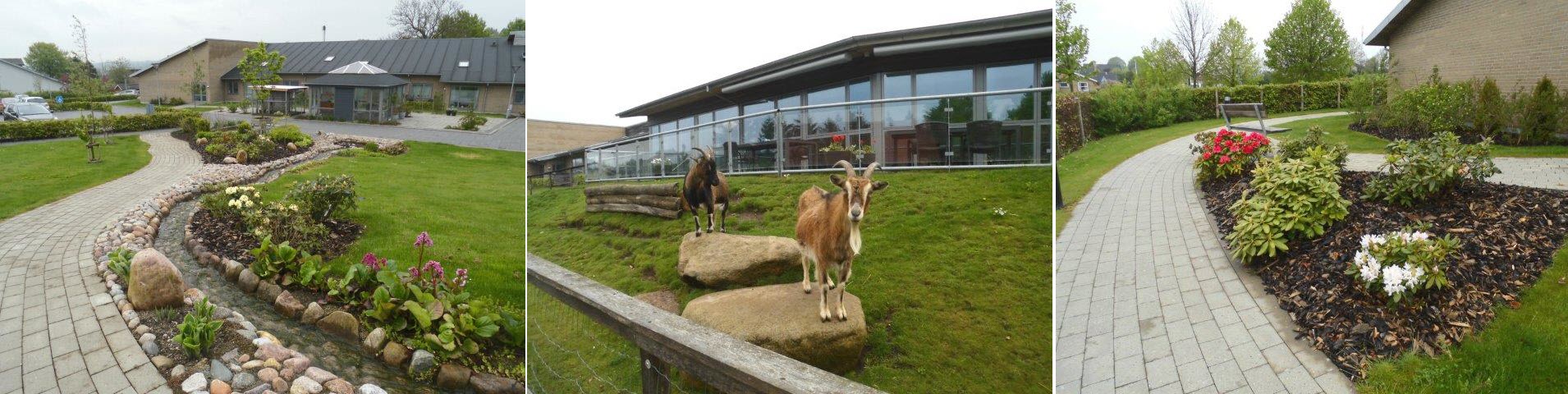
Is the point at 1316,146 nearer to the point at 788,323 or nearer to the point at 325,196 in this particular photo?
the point at 788,323

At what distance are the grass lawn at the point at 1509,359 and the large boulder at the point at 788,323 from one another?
8.37ft

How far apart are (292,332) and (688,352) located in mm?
3784

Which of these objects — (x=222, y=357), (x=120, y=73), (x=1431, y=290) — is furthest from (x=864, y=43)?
(x=120, y=73)

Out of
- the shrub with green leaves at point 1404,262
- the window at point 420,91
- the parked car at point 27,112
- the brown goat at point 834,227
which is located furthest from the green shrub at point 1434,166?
the parked car at point 27,112

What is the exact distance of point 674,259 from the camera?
1981 mm

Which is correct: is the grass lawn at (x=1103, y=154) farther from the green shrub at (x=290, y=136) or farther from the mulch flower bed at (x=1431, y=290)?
the green shrub at (x=290, y=136)

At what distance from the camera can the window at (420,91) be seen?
16.8 feet

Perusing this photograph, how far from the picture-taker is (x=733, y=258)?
71.0 inches

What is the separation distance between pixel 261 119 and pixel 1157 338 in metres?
6.74

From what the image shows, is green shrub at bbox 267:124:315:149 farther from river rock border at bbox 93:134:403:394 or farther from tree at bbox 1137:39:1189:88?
tree at bbox 1137:39:1189:88

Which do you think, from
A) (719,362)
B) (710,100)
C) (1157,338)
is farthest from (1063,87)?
(1157,338)

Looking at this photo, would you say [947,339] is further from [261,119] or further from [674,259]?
[261,119]

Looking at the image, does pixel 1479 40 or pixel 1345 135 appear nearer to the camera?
pixel 1479 40

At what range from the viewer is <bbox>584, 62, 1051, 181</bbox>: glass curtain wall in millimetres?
1292
